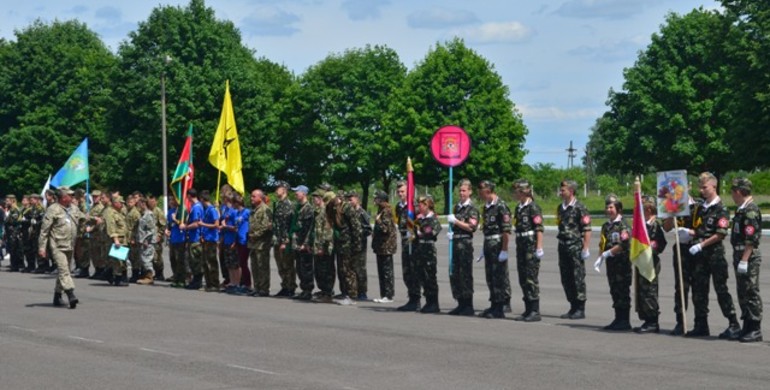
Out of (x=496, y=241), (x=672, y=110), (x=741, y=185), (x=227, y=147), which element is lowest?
(x=496, y=241)

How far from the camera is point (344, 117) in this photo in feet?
285

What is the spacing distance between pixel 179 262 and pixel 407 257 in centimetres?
634

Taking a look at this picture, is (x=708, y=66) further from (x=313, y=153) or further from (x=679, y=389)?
(x=679, y=389)

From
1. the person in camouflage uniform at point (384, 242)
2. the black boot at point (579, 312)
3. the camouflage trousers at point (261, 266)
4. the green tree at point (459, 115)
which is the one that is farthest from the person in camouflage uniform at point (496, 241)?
the green tree at point (459, 115)

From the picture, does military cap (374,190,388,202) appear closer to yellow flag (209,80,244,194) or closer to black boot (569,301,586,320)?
black boot (569,301,586,320)

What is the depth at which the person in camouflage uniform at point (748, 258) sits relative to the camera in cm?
1414

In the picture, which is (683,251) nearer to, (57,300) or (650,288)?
(650,288)

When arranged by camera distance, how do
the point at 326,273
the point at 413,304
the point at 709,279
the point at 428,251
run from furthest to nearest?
the point at 326,273, the point at 413,304, the point at 428,251, the point at 709,279

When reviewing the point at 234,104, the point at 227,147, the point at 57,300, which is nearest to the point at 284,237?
the point at 57,300

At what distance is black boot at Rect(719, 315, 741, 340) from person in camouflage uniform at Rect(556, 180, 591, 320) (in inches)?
107

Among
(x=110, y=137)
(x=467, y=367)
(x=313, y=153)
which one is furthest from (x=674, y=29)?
(x=467, y=367)

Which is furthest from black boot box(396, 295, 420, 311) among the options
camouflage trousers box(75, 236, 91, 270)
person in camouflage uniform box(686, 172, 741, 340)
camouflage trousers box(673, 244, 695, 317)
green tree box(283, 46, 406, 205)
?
green tree box(283, 46, 406, 205)

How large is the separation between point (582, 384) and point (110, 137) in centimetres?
6038

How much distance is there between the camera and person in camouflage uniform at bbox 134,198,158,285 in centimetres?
2509
